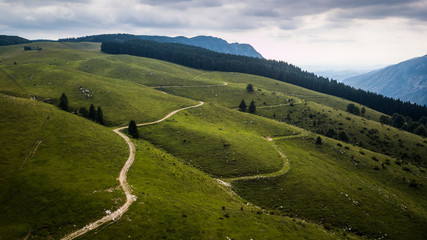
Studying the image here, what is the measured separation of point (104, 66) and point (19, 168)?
15644 centimetres

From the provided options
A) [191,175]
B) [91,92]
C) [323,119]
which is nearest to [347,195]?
[191,175]

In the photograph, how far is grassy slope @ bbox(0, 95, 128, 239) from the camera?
3078cm

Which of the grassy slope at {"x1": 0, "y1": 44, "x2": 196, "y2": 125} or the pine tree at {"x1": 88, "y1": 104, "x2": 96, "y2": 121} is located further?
the grassy slope at {"x1": 0, "y1": 44, "x2": 196, "y2": 125}

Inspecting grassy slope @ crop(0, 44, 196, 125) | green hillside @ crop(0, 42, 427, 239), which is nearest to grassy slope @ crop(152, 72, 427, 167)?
green hillside @ crop(0, 42, 427, 239)

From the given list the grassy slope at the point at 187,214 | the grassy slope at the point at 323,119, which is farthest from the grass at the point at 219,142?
the grassy slope at the point at 323,119

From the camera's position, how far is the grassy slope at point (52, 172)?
30.8 meters

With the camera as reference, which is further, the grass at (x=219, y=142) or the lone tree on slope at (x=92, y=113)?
the lone tree on slope at (x=92, y=113)

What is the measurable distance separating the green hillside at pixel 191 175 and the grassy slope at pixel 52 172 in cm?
19

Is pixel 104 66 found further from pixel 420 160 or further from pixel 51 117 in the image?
pixel 420 160

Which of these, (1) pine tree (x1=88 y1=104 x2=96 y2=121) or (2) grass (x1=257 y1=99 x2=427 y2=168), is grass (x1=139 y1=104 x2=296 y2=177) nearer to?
(1) pine tree (x1=88 y1=104 x2=96 y2=121)

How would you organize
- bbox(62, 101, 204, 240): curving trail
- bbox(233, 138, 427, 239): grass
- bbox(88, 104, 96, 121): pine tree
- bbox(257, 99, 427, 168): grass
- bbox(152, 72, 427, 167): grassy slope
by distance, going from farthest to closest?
1. bbox(152, 72, 427, 167): grassy slope
2. bbox(257, 99, 427, 168): grass
3. bbox(88, 104, 96, 121): pine tree
4. bbox(233, 138, 427, 239): grass
5. bbox(62, 101, 204, 240): curving trail

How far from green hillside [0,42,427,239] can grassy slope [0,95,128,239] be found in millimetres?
186

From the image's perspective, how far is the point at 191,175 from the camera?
5381cm

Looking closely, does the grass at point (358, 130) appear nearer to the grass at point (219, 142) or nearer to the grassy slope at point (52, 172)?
the grass at point (219, 142)
